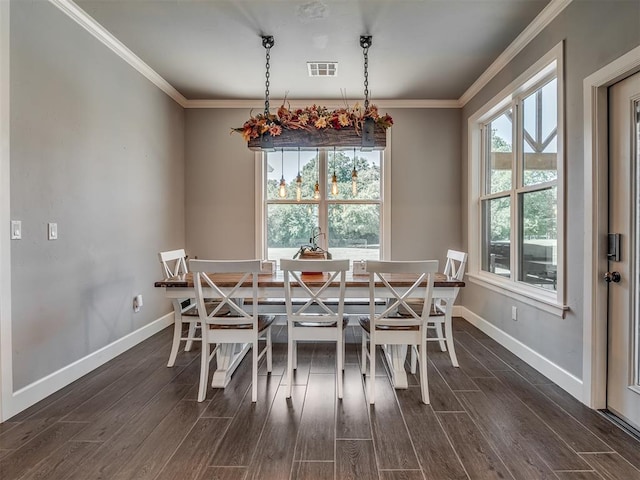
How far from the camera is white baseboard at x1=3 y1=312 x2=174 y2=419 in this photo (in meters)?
2.17

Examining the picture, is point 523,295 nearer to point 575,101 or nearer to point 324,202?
point 575,101

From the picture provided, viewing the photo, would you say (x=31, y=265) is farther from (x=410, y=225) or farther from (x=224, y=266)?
(x=410, y=225)

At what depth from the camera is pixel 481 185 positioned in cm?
412

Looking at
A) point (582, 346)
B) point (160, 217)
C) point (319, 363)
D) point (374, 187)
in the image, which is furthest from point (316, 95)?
point (582, 346)

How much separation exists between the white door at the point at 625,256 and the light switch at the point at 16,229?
369 centimetres

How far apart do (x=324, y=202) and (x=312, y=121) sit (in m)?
1.71

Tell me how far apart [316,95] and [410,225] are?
6.68 feet

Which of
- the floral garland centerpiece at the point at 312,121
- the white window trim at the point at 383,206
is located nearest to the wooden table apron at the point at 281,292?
the floral garland centerpiece at the point at 312,121

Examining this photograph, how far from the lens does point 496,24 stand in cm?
282

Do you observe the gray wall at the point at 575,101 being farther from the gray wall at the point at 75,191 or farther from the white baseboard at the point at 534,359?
→ the gray wall at the point at 75,191

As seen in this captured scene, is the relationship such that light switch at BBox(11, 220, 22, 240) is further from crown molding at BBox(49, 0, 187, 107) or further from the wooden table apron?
crown molding at BBox(49, 0, 187, 107)

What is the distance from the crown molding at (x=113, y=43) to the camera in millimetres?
2572

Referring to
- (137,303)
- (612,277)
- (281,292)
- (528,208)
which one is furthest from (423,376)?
(137,303)

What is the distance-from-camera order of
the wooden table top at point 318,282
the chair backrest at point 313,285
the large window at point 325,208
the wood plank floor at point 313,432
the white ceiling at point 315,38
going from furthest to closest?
1. the large window at point 325,208
2. the white ceiling at point 315,38
3. the wooden table top at point 318,282
4. the chair backrest at point 313,285
5. the wood plank floor at point 313,432
